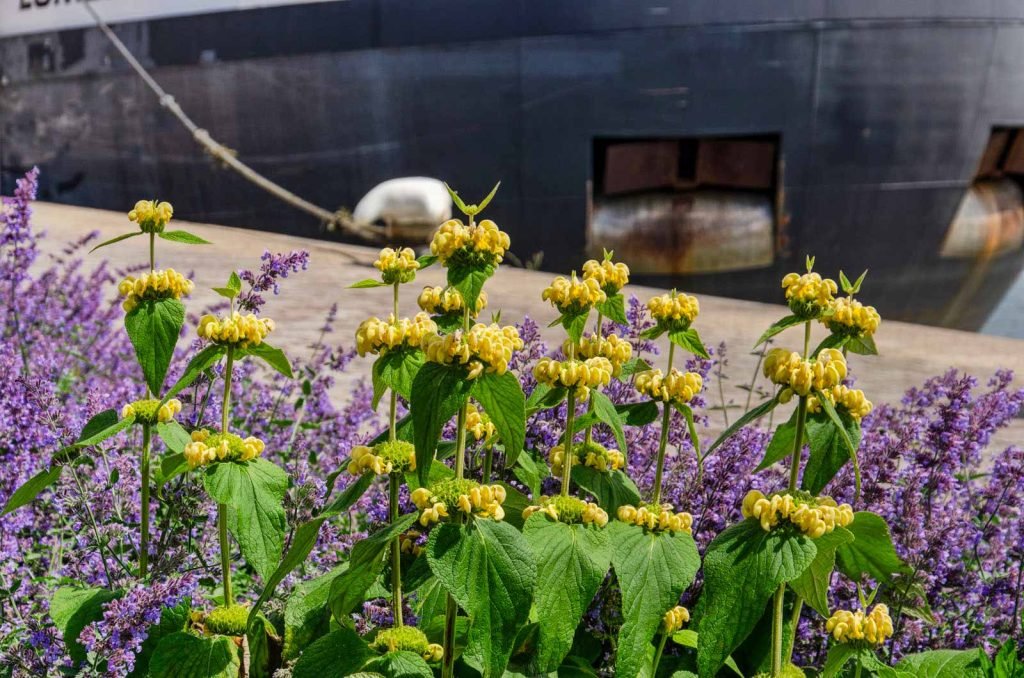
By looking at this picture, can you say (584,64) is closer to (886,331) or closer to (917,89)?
(917,89)

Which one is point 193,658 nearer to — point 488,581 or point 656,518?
point 488,581

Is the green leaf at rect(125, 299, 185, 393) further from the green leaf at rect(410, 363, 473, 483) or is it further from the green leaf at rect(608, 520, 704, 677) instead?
the green leaf at rect(608, 520, 704, 677)

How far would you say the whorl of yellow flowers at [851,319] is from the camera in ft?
5.16

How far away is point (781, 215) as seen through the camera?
916 centimetres

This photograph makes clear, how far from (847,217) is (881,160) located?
20.8 inches

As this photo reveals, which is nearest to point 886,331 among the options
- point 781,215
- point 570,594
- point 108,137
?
point 781,215

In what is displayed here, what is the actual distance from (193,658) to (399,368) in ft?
1.62

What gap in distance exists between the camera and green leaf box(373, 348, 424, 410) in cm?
151

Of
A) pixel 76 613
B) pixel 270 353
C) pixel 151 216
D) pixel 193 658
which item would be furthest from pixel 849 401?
pixel 76 613

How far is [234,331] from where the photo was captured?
1.55 metres

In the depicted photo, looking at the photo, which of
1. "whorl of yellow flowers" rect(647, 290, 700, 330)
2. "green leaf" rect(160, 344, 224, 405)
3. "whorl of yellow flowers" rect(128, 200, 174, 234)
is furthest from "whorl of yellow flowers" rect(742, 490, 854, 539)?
"whorl of yellow flowers" rect(128, 200, 174, 234)

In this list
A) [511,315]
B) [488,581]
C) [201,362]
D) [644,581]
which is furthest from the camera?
[511,315]

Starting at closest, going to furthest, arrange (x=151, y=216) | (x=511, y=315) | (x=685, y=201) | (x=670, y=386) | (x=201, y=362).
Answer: (x=201, y=362)
(x=670, y=386)
(x=151, y=216)
(x=511, y=315)
(x=685, y=201)

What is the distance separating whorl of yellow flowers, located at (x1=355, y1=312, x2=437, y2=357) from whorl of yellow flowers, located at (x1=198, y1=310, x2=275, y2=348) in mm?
145
